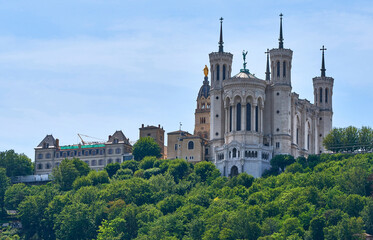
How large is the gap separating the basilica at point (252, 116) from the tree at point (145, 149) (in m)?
10.8

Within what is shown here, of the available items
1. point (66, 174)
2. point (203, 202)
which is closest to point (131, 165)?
point (66, 174)

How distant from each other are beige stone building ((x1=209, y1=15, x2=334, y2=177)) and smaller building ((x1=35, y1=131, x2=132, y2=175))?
2099 centimetres

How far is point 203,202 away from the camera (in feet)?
520

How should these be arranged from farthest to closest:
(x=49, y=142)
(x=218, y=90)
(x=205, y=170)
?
(x=49, y=142) → (x=218, y=90) → (x=205, y=170)

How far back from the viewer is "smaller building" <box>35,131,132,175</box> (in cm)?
19162

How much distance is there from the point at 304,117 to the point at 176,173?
2505 cm

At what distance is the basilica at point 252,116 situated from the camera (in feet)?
561

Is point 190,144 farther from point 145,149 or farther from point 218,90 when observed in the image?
point 218,90

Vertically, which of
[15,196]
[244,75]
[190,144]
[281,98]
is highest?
[244,75]

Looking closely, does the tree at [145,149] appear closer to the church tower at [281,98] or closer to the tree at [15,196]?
the tree at [15,196]

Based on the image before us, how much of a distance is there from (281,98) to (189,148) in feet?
55.7

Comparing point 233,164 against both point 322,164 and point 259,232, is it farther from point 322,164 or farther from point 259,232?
point 259,232

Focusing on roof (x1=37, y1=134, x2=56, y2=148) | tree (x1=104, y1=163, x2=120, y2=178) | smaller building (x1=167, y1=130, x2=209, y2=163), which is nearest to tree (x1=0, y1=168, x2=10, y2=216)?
roof (x1=37, y1=134, x2=56, y2=148)

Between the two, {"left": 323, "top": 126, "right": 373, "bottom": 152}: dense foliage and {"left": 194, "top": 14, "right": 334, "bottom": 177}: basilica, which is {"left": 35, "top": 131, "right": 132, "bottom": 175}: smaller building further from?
{"left": 323, "top": 126, "right": 373, "bottom": 152}: dense foliage
